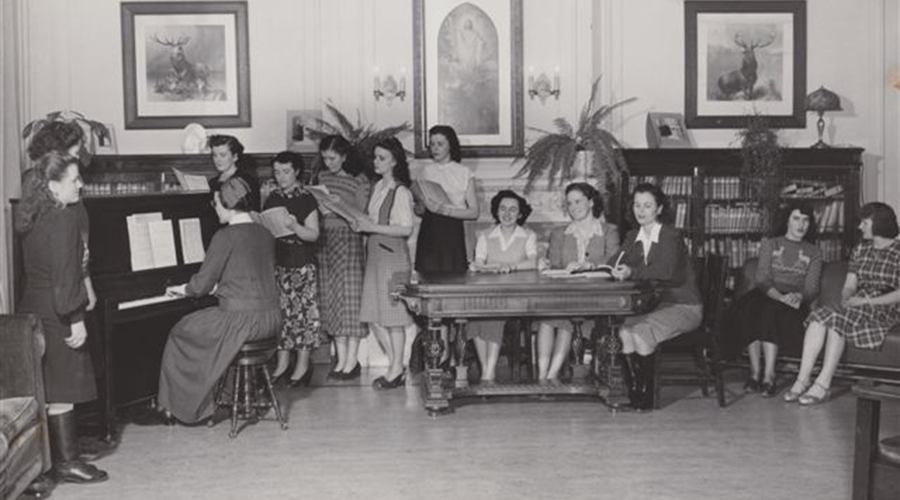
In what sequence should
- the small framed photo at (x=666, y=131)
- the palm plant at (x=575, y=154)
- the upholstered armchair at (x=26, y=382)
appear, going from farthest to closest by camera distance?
the small framed photo at (x=666, y=131) → the palm plant at (x=575, y=154) → the upholstered armchair at (x=26, y=382)

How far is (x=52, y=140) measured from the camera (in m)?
5.72

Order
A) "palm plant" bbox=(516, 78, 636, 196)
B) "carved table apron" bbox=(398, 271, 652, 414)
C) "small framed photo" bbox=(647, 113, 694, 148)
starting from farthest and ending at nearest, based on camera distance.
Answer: "small framed photo" bbox=(647, 113, 694, 148), "palm plant" bbox=(516, 78, 636, 196), "carved table apron" bbox=(398, 271, 652, 414)

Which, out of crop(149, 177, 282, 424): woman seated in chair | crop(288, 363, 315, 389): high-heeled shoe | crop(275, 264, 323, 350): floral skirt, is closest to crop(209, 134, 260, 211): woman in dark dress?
crop(275, 264, 323, 350): floral skirt

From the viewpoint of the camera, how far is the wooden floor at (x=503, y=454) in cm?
537

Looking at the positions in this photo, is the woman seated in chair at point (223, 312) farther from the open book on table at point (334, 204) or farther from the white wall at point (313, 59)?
the white wall at point (313, 59)

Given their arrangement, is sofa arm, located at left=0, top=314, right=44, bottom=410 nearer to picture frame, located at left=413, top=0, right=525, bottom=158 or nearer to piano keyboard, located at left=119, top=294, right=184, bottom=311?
piano keyboard, located at left=119, top=294, right=184, bottom=311

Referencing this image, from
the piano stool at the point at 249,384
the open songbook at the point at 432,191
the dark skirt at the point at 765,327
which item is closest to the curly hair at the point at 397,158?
the open songbook at the point at 432,191

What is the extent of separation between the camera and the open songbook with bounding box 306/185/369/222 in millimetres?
7770

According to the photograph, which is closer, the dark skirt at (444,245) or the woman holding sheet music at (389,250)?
the woman holding sheet music at (389,250)

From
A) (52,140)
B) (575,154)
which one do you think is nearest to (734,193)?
(575,154)

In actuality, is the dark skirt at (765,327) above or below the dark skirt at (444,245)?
below

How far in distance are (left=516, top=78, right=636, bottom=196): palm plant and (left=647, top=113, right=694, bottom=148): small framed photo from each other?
446mm

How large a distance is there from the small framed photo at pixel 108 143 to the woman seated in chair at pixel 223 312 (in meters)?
2.82

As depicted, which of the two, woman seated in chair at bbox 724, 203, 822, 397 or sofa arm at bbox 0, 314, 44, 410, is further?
woman seated in chair at bbox 724, 203, 822, 397
